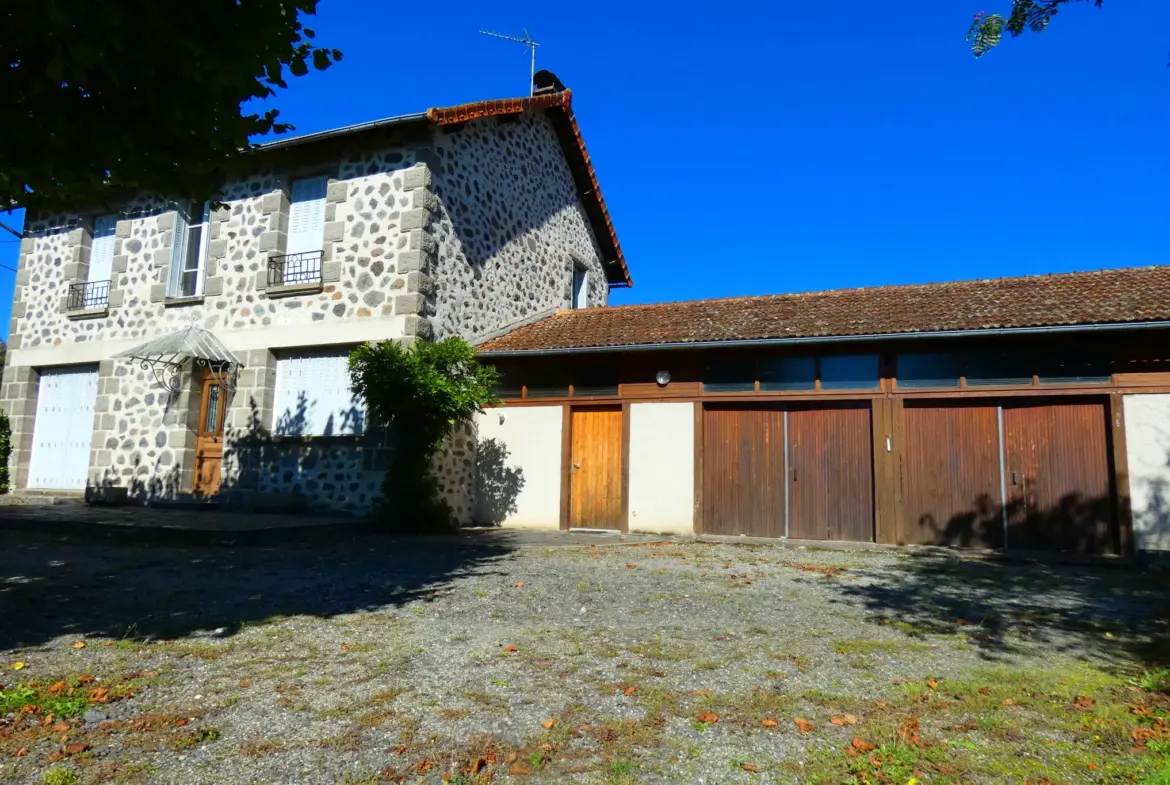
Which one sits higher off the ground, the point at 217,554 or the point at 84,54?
the point at 84,54

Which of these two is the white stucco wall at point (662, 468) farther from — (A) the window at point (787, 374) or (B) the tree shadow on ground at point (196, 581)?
(B) the tree shadow on ground at point (196, 581)

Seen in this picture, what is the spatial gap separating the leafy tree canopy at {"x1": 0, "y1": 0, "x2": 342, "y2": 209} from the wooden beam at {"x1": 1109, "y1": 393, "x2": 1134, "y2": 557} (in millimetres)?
9013

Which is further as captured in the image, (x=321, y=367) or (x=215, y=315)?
(x=215, y=315)

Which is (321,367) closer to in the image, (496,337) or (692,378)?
(496,337)

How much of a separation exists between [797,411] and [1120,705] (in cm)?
687

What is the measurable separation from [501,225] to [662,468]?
503cm

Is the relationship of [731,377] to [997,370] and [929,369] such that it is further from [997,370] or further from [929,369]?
[997,370]

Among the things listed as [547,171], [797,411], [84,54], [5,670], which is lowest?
[5,670]

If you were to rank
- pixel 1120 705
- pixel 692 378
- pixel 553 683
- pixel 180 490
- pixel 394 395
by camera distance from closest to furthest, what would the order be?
pixel 1120 705
pixel 553 683
pixel 394 395
pixel 692 378
pixel 180 490

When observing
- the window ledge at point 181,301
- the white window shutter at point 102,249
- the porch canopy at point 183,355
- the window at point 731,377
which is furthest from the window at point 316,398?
the window at point 731,377

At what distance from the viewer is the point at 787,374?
10.1m

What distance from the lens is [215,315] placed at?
11914 millimetres

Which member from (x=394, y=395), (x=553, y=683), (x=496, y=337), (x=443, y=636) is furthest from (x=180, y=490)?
(x=553, y=683)

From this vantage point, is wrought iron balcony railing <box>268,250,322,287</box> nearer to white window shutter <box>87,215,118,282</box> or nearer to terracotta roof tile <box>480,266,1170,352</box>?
terracotta roof tile <box>480,266,1170,352</box>
